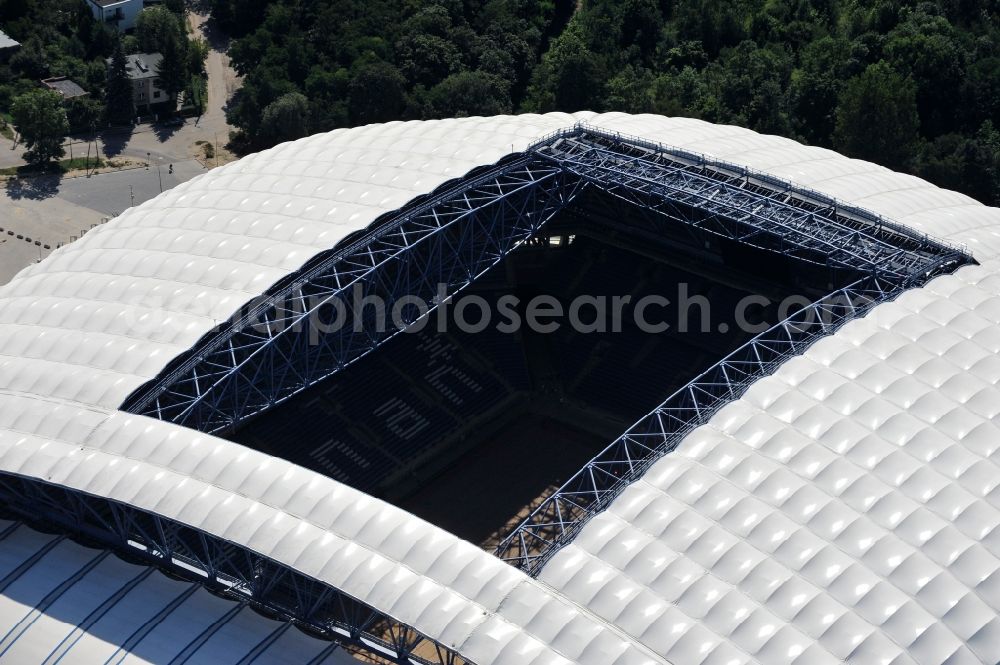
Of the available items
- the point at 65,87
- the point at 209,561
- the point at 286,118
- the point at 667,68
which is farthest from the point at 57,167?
the point at 209,561

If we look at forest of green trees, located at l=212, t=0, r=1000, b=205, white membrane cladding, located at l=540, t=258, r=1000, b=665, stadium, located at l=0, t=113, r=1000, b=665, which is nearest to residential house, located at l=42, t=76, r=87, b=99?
forest of green trees, located at l=212, t=0, r=1000, b=205

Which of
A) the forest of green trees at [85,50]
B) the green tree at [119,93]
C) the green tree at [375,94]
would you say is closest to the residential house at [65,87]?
the forest of green trees at [85,50]

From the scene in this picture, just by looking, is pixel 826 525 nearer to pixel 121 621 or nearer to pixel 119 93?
pixel 121 621

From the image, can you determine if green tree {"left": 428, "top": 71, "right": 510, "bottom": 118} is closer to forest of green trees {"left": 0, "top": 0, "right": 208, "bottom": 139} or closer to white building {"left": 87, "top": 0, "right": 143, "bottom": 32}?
forest of green trees {"left": 0, "top": 0, "right": 208, "bottom": 139}

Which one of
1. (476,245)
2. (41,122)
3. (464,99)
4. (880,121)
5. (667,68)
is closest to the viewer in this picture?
(476,245)

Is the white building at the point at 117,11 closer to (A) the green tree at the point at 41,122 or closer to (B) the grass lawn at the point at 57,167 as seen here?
(A) the green tree at the point at 41,122
